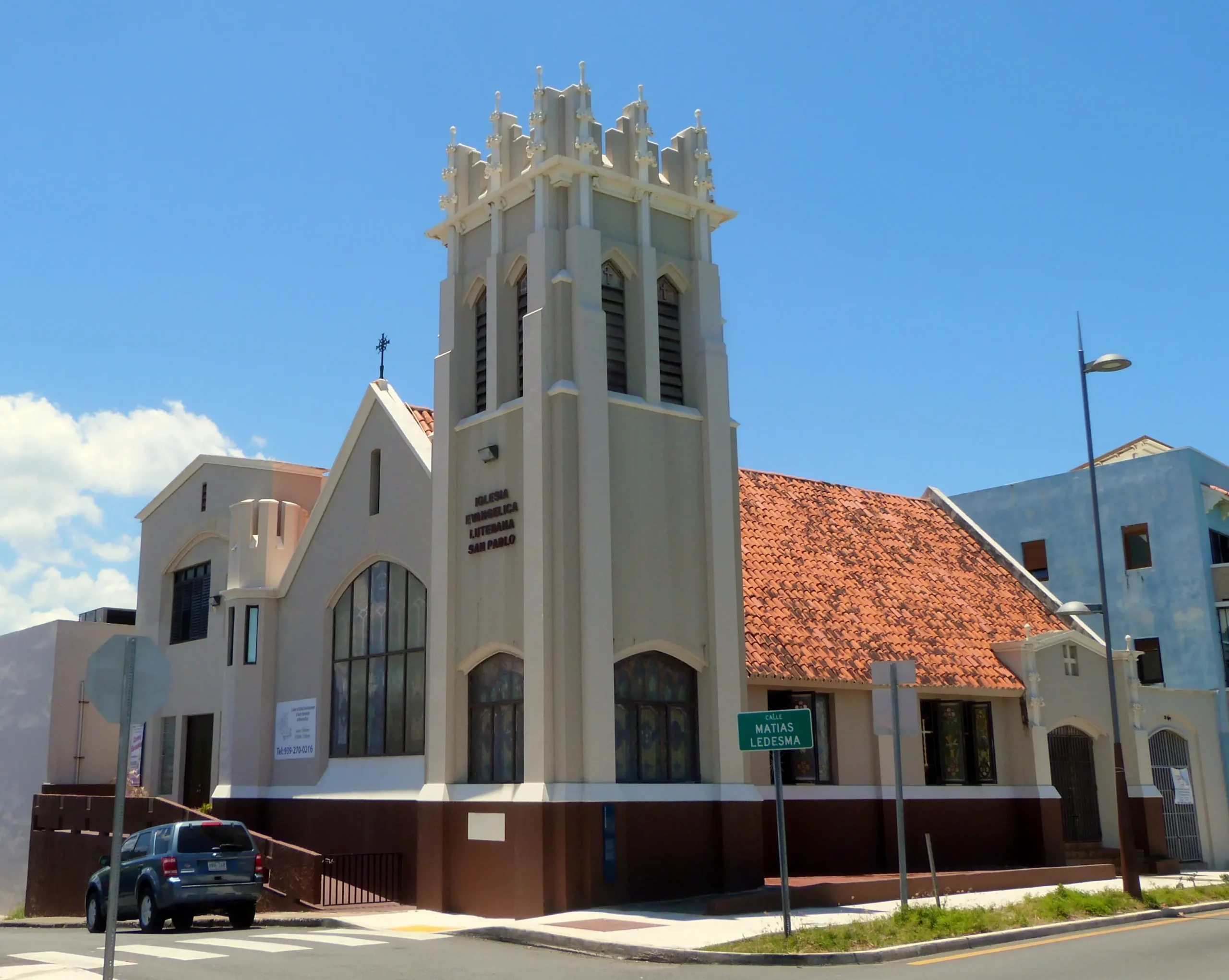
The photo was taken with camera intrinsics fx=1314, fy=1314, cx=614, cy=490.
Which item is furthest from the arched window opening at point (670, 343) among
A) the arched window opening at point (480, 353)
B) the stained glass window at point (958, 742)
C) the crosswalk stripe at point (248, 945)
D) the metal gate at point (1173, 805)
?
the metal gate at point (1173, 805)

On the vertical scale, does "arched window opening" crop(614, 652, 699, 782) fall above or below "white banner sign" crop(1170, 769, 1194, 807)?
above

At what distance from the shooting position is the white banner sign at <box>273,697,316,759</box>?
84.2 feet

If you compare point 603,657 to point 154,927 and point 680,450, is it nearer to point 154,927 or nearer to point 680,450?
point 680,450

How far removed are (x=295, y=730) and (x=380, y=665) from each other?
305cm

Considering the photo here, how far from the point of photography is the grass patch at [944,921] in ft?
48.5

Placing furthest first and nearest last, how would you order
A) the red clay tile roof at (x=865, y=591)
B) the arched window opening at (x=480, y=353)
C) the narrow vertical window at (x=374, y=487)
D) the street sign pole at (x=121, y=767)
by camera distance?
the narrow vertical window at (x=374, y=487), the red clay tile roof at (x=865, y=591), the arched window opening at (x=480, y=353), the street sign pole at (x=121, y=767)

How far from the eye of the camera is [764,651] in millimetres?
23453

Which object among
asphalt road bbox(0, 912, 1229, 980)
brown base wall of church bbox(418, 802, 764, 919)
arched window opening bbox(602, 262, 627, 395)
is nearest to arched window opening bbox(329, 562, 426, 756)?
brown base wall of church bbox(418, 802, 764, 919)

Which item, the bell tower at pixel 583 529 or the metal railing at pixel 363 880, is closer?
the bell tower at pixel 583 529

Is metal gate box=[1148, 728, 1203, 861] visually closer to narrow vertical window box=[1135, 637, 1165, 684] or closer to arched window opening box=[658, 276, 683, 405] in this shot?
narrow vertical window box=[1135, 637, 1165, 684]

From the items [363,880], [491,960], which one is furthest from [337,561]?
[491,960]

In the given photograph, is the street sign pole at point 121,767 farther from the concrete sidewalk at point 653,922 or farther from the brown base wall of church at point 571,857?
the brown base wall of church at point 571,857

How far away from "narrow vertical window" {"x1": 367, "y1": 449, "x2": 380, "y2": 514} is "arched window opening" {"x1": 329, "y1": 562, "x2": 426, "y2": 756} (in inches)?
42.9

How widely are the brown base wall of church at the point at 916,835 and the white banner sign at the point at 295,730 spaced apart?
9017mm
